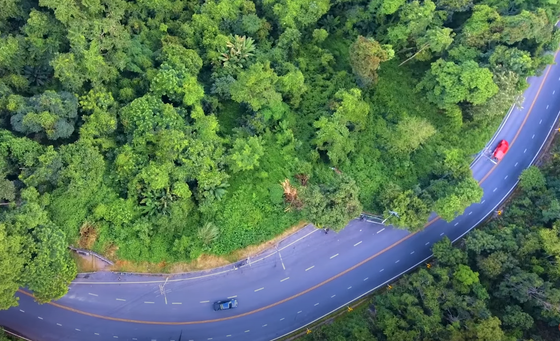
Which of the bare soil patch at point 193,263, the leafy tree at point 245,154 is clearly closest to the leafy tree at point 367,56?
the leafy tree at point 245,154

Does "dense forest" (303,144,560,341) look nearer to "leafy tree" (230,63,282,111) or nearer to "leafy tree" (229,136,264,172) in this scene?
"leafy tree" (229,136,264,172)

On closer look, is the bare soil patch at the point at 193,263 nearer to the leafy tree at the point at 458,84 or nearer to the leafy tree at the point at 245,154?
the leafy tree at the point at 245,154

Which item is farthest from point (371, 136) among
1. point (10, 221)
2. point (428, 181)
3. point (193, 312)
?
point (10, 221)

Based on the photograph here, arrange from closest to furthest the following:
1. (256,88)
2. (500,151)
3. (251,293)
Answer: (251,293) < (256,88) < (500,151)

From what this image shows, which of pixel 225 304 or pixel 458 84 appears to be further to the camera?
pixel 458 84

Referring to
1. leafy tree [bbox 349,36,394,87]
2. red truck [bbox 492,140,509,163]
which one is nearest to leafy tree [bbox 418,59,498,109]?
leafy tree [bbox 349,36,394,87]

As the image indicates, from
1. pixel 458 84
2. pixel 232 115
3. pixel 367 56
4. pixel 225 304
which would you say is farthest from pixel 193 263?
pixel 458 84

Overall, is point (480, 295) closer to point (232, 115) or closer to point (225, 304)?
point (225, 304)
